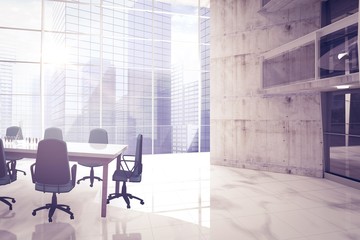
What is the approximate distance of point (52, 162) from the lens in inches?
116

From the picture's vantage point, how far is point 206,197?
13.6 feet

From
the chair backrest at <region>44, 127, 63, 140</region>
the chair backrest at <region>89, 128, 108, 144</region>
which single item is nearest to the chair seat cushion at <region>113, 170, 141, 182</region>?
the chair backrest at <region>89, 128, 108, 144</region>

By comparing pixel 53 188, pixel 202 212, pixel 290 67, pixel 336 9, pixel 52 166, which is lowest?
pixel 202 212

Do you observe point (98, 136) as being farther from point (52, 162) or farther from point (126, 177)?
point (52, 162)

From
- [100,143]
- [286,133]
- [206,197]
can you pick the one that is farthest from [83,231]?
[286,133]

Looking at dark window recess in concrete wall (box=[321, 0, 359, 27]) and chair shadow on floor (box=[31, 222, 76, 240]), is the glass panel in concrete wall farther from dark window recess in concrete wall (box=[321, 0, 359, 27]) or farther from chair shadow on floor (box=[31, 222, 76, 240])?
chair shadow on floor (box=[31, 222, 76, 240])

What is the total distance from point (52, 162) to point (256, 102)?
4.93 metres

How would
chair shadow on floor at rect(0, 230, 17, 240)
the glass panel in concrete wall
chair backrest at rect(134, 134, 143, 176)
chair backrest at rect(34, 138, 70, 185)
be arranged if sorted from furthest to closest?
the glass panel in concrete wall
chair backrest at rect(134, 134, 143, 176)
chair backrest at rect(34, 138, 70, 185)
chair shadow on floor at rect(0, 230, 17, 240)

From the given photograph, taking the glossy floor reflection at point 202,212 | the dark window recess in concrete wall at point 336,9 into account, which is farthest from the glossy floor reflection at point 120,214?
the dark window recess in concrete wall at point 336,9

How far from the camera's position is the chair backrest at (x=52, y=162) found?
9.56ft

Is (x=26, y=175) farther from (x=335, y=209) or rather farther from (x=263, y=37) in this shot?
(x=263, y=37)

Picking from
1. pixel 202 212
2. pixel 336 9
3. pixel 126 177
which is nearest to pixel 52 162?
pixel 126 177

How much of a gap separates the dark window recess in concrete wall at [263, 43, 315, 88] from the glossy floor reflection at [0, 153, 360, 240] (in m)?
2.30

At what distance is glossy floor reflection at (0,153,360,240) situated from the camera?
9.22 ft
